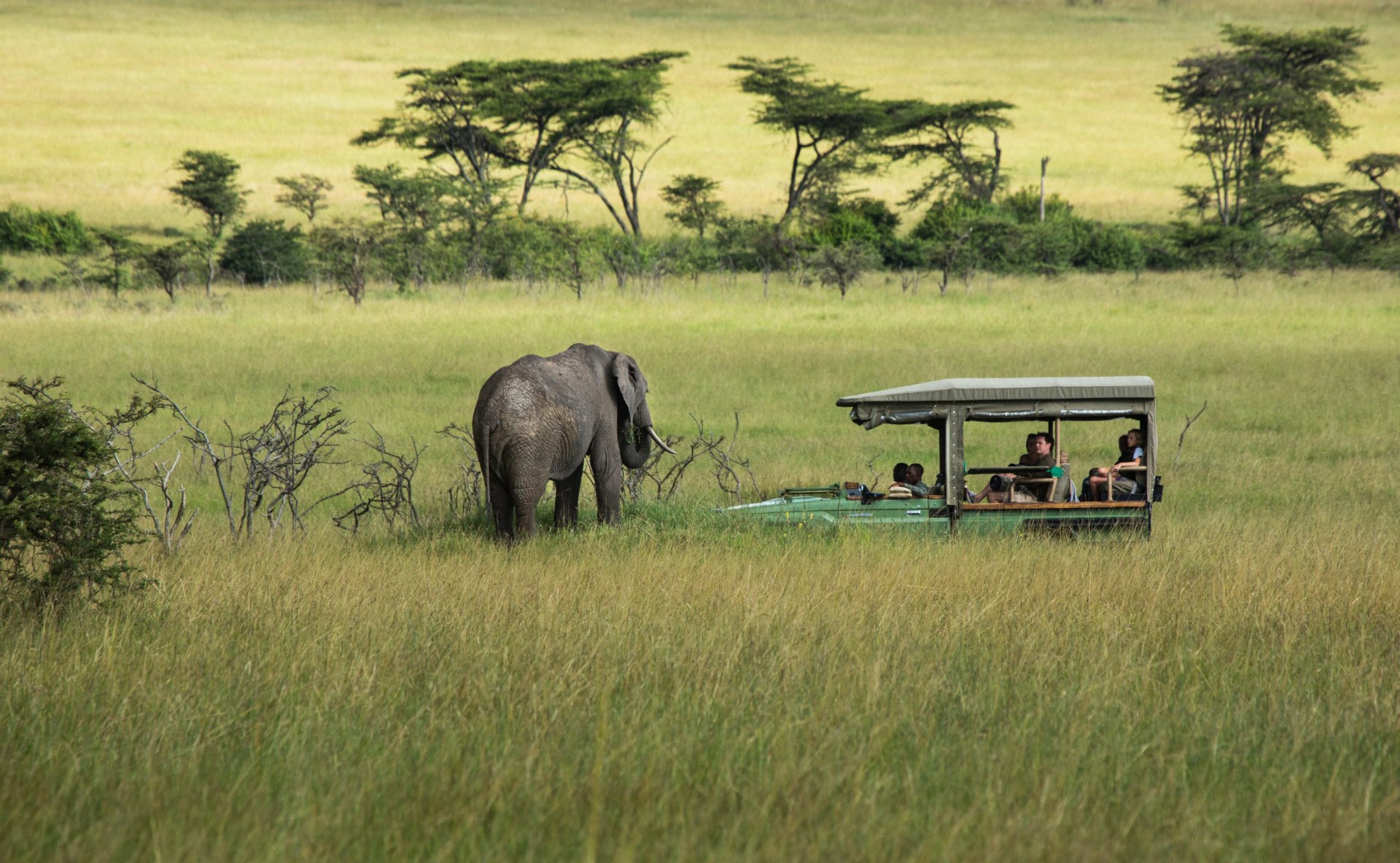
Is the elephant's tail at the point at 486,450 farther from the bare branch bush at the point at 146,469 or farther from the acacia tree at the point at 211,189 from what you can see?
the acacia tree at the point at 211,189

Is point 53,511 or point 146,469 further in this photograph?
point 146,469

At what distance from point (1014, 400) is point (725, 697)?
4.82 meters

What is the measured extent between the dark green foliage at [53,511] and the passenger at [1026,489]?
6.00m

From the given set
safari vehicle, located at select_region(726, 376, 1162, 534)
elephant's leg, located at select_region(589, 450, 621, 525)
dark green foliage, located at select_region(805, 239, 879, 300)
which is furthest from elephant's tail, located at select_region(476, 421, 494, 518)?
dark green foliage, located at select_region(805, 239, 879, 300)

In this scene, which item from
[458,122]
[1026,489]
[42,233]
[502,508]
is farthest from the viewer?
[458,122]

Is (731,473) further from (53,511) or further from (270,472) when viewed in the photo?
(53,511)

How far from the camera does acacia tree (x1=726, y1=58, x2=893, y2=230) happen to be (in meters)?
49.9

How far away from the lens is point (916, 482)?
10.2 metres

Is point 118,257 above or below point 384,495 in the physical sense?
above

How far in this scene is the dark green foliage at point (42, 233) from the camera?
43.3 meters

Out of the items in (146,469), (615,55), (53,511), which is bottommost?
(146,469)

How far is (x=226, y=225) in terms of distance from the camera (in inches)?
2030

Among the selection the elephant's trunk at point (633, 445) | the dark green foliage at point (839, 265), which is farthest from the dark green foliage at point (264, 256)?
the elephant's trunk at point (633, 445)

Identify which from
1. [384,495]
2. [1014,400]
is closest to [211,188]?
[384,495]
